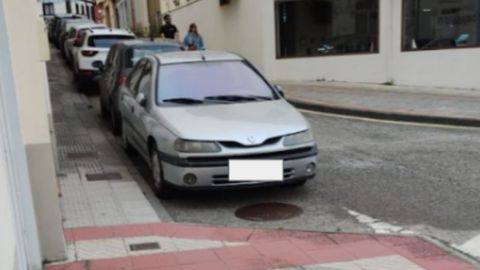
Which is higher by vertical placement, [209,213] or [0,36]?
[0,36]

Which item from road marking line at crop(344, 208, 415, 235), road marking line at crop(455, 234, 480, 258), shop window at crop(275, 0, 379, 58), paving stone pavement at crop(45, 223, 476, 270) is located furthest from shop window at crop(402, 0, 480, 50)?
paving stone pavement at crop(45, 223, 476, 270)

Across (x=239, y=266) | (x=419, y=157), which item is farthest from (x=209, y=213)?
(x=419, y=157)

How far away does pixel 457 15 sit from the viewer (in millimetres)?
13930

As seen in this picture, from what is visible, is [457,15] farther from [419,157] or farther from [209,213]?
[209,213]

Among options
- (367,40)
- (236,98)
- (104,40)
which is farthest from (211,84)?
(104,40)

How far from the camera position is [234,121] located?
6.48m

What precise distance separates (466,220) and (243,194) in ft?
7.80

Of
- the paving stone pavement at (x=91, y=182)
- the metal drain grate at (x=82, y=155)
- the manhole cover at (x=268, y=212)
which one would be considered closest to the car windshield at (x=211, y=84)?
the paving stone pavement at (x=91, y=182)

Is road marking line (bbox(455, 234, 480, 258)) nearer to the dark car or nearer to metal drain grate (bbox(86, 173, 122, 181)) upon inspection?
metal drain grate (bbox(86, 173, 122, 181))

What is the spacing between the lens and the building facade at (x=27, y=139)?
4.30 meters

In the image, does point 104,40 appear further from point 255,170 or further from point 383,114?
point 255,170

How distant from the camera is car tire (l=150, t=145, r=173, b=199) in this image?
6.59 m

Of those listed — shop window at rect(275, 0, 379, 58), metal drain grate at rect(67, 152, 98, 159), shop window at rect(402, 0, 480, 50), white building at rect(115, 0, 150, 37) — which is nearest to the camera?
metal drain grate at rect(67, 152, 98, 159)

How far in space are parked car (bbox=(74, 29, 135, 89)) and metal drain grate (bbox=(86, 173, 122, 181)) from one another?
799cm
